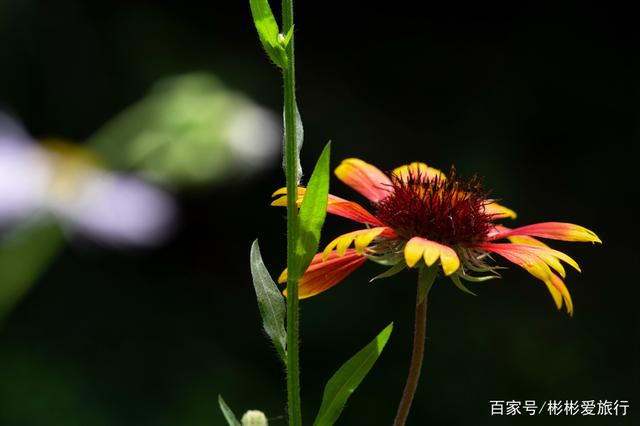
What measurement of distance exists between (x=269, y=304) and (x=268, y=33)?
149mm

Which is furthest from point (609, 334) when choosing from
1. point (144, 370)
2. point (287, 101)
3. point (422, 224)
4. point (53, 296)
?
point (287, 101)

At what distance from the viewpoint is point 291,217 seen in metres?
0.50

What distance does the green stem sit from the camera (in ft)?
1.58

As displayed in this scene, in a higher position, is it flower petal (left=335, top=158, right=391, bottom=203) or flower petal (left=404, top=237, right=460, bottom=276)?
flower petal (left=335, top=158, right=391, bottom=203)

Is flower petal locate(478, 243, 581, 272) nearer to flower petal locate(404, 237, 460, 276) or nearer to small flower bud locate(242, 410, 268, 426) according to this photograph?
flower petal locate(404, 237, 460, 276)

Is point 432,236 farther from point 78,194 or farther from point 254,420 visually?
point 78,194

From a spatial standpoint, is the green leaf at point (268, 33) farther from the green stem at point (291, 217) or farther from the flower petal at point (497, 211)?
the flower petal at point (497, 211)

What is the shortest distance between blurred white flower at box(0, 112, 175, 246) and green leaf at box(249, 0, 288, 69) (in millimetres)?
719

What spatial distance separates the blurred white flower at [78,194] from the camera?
122 centimetres

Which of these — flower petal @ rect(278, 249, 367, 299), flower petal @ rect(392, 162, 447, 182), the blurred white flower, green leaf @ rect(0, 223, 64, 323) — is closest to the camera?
flower petal @ rect(278, 249, 367, 299)

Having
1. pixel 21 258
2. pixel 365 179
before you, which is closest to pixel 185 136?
pixel 21 258

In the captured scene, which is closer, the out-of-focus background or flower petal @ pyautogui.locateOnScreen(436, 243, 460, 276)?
flower petal @ pyautogui.locateOnScreen(436, 243, 460, 276)

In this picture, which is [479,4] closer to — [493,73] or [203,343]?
[493,73]

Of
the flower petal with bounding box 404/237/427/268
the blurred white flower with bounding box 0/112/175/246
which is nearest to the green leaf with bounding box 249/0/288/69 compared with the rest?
the flower petal with bounding box 404/237/427/268
